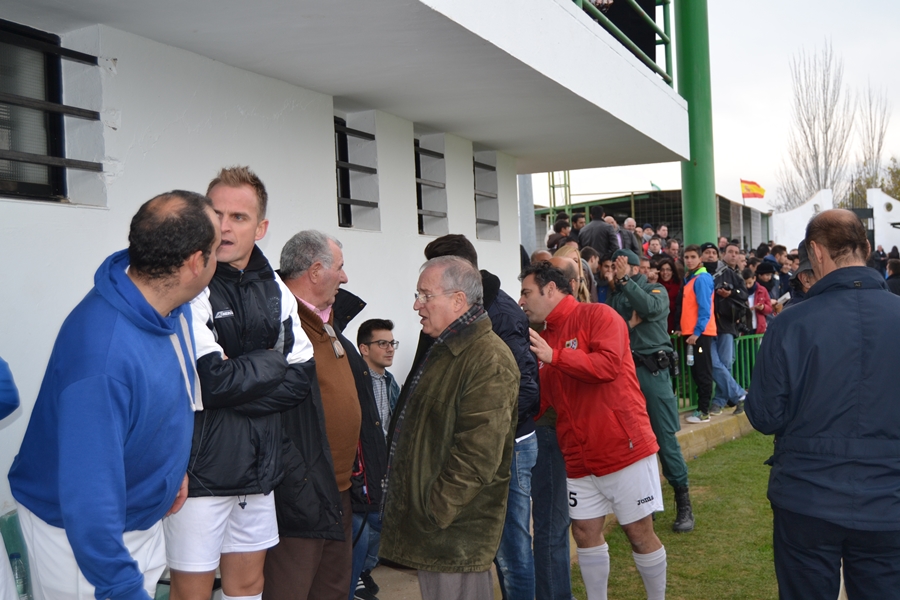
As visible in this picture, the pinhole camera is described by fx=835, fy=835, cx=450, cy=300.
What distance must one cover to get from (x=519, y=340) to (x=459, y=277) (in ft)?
3.14

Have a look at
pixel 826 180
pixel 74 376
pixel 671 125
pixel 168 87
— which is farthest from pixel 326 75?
pixel 826 180

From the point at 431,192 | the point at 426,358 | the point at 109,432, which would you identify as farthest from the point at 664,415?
the point at 109,432

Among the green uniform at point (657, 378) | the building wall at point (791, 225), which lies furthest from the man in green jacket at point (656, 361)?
the building wall at point (791, 225)

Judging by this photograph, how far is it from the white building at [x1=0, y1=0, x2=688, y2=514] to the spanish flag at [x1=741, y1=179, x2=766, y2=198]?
28188 mm

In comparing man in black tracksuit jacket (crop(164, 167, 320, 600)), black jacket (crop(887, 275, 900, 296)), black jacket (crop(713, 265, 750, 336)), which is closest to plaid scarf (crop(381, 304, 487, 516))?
man in black tracksuit jacket (crop(164, 167, 320, 600))

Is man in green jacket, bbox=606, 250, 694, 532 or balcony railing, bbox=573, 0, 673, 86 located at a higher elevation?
balcony railing, bbox=573, 0, 673, 86

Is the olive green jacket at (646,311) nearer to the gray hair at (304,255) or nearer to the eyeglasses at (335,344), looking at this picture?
the eyeglasses at (335,344)

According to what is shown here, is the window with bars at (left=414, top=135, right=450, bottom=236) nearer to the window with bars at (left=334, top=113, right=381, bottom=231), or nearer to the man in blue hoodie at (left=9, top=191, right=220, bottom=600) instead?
the window with bars at (left=334, top=113, right=381, bottom=231)

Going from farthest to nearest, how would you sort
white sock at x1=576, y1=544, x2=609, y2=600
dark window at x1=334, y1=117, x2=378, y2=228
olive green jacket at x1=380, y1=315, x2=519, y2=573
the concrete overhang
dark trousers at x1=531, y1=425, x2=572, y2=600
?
dark window at x1=334, y1=117, x2=378, y2=228
dark trousers at x1=531, y1=425, x2=572, y2=600
white sock at x1=576, y1=544, x2=609, y2=600
the concrete overhang
olive green jacket at x1=380, y1=315, x2=519, y2=573

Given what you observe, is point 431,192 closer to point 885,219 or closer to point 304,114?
point 304,114

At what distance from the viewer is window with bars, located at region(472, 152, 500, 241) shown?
337 inches

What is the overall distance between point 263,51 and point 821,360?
3275mm

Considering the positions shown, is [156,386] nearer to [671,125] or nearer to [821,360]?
[821,360]

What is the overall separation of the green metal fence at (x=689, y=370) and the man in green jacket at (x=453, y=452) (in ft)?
22.3
